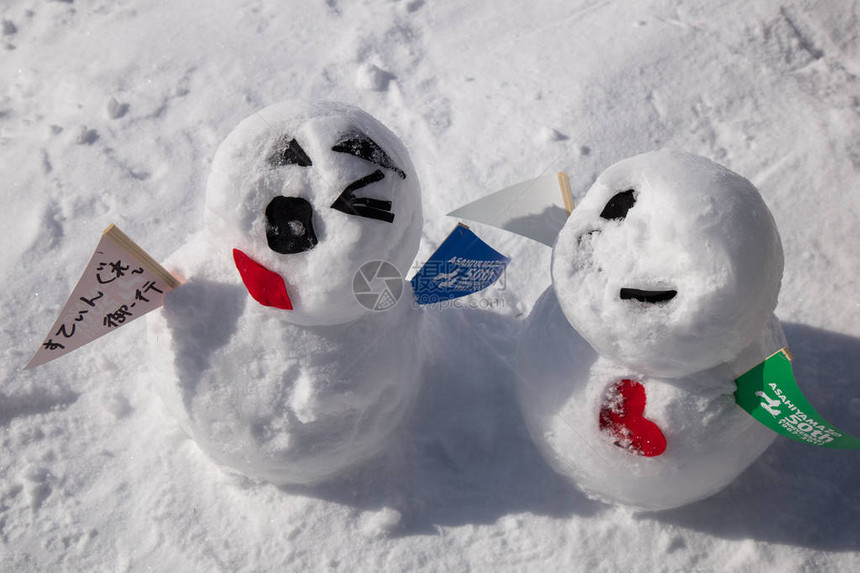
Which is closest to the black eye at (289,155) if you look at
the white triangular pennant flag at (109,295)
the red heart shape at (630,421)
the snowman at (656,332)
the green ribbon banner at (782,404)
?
the white triangular pennant flag at (109,295)

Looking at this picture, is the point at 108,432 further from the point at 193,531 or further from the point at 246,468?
the point at 246,468

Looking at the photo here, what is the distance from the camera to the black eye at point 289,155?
1240 millimetres

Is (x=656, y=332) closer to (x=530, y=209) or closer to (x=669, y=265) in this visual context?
(x=669, y=265)

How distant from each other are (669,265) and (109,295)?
0.99 metres

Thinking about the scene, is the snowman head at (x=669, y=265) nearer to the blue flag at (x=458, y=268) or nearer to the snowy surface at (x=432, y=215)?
the blue flag at (x=458, y=268)

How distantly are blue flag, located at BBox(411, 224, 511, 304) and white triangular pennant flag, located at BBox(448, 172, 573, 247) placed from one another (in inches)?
4.6

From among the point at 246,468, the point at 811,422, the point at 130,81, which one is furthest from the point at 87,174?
the point at 811,422

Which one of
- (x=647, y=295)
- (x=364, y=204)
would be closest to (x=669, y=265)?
(x=647, y=295)

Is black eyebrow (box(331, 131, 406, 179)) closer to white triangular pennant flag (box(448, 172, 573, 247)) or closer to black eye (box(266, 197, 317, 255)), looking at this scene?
black eye (box(266, 197, 317, 255))

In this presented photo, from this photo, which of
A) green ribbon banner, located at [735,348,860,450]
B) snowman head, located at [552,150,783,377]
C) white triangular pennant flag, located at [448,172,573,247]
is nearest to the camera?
snowman head, located at [552,150,783,377]

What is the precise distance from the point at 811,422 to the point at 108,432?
4.97 ft

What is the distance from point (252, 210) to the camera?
1231mm

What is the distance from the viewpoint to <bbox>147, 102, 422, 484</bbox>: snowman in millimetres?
1228

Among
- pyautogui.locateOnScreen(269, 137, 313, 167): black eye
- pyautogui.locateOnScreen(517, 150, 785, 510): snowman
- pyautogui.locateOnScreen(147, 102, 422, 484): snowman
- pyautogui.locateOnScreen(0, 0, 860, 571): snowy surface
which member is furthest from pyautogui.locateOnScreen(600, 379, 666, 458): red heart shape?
pyautogui.locateOnScreen(269, 137, 313, 167): black eye
